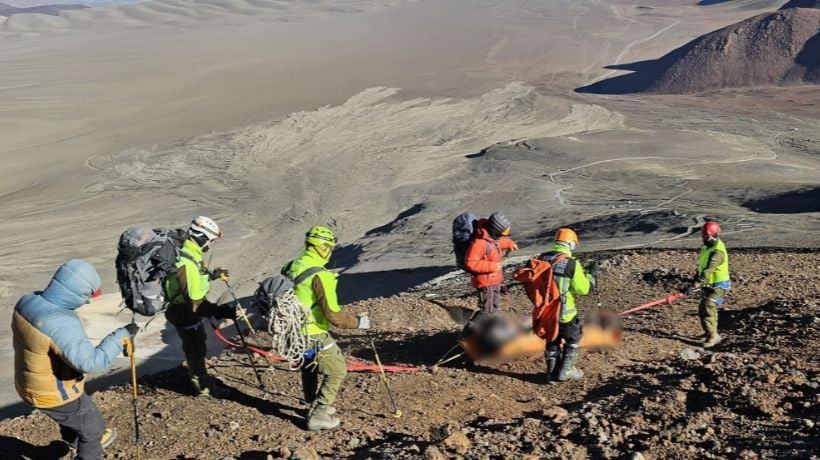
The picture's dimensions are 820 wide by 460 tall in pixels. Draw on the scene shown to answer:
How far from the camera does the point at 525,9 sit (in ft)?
280

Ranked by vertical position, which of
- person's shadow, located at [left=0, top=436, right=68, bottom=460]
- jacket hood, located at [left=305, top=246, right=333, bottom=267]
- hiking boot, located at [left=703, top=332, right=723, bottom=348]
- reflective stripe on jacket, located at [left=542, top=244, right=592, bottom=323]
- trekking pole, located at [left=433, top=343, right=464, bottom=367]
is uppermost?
jacket hood, located at [left=305, top=246, right=333, bottom=267]

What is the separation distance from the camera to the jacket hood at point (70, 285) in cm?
Result: 475

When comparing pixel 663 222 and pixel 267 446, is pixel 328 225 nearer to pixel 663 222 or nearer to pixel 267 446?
pixel 663 222

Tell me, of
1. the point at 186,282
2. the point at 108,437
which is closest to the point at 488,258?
the point at 186,282

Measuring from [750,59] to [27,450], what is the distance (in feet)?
148

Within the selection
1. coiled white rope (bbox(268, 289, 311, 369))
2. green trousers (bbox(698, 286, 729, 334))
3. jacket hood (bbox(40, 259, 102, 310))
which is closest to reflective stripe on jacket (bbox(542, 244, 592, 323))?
green trousers (bbox(698, 286, 729, 334))

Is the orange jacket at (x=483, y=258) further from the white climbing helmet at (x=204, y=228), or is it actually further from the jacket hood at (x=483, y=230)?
the white climbing helmet at (x=204, y=228)

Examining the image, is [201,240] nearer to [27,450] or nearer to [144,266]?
[144,266]

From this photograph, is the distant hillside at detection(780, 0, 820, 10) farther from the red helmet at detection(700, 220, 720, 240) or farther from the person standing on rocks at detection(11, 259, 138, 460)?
the person standing on rocks at detection(11, 259, 138, 460)

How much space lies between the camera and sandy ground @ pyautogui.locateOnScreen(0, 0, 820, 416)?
20703mm

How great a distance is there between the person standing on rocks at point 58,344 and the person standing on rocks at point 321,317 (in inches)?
56.8

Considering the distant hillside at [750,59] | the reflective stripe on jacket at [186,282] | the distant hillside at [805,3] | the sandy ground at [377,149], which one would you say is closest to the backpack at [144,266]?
the reflective stripe on jacket at [186,282]

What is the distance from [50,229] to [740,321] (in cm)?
2302

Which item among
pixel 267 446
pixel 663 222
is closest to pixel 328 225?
pixel 663 222
